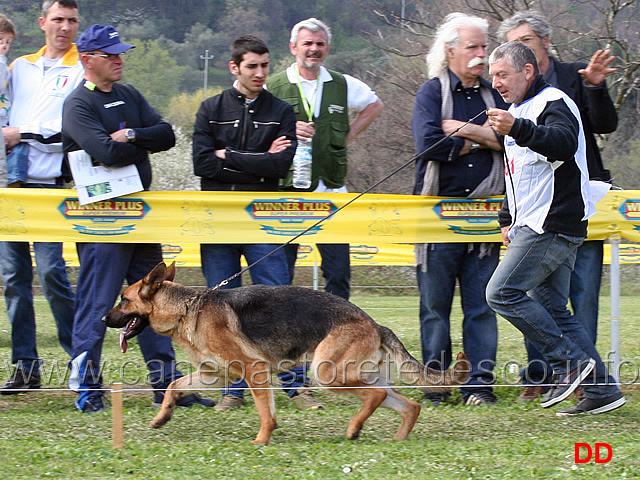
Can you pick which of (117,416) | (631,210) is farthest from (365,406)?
(631,210)

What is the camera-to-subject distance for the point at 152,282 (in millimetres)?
5465

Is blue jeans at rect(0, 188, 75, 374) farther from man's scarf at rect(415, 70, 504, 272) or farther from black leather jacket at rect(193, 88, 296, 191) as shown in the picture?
man's scarf at rect(415, 70, 504, 272)

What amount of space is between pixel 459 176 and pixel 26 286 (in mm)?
3475

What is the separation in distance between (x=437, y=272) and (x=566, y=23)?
50.2 ft

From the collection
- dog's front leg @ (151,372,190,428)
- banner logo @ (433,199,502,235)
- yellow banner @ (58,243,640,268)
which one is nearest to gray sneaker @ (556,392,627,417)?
banner logo @ (433,199,502,235)

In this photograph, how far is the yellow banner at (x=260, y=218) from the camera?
20.0ft

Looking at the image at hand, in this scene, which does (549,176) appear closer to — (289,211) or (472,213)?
(472,213)

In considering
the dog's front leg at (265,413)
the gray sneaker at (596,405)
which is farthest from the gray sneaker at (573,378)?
the dog's front leg at (265,413)

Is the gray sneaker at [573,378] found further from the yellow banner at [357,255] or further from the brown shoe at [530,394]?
the yellow banner at [357,255]

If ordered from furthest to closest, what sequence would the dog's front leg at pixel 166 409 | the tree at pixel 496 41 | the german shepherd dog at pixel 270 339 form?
1. the tree at pixel 496 41
2. the dog's front leg at pixel 166 409
3. the german shepherd dog at pixel 270 339

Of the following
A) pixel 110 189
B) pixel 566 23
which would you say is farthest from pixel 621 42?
pixel 110 189

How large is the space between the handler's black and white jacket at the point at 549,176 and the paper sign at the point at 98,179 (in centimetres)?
271

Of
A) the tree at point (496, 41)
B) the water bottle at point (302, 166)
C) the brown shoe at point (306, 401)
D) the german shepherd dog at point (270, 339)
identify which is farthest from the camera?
the tree at point (496, 41)

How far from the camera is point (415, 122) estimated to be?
6309mm
